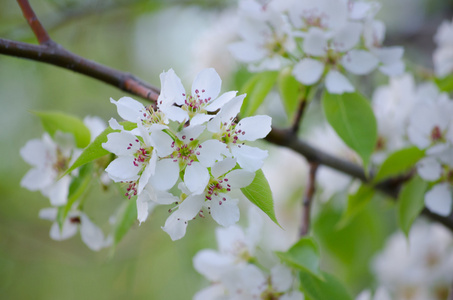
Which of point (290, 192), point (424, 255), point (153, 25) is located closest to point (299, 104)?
point (290, 192)

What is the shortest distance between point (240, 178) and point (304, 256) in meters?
0.28

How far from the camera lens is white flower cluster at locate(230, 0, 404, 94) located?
1.03 m

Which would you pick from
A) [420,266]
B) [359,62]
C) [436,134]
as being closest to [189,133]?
[359,62]

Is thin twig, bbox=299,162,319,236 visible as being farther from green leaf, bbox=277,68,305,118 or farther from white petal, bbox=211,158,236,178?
white petal, bbox=211,158,236,178

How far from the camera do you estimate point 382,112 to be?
4.36ft

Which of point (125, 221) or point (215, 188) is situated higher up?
point (215, 188)

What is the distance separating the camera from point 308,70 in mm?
1033

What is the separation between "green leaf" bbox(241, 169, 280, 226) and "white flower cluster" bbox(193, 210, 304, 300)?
277 millimetres

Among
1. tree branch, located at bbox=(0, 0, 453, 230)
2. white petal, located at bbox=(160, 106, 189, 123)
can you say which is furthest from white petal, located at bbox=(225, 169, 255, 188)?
tree branch, located at bbox=(0, 0, 453, 230)

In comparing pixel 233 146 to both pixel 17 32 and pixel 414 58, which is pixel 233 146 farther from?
pixel 414 58

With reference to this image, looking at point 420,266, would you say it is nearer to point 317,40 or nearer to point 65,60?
point 317,40

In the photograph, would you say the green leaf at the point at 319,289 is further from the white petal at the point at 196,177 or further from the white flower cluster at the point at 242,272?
the white petal at the point at 196,177

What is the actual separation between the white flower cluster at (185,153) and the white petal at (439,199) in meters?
0.51

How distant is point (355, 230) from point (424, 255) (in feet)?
1.19
